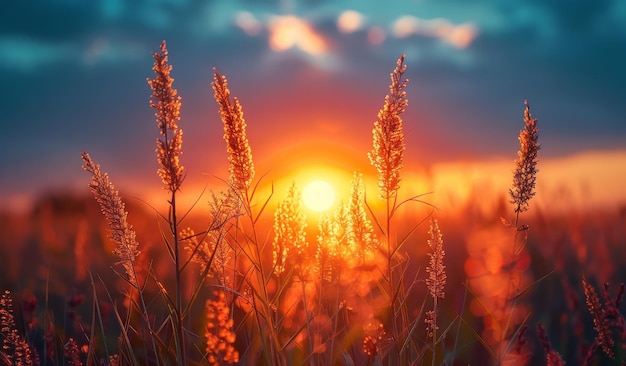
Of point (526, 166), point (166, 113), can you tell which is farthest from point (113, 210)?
point (526, 166)

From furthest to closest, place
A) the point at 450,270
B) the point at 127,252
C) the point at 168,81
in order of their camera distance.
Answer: the point at 450,270
the point at 127,252
the point at 168,81

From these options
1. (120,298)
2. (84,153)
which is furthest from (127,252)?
(120,298)

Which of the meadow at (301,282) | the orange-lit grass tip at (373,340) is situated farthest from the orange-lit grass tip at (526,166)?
the orange-lit grass tip at (373,340)

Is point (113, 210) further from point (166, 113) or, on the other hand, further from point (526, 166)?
point (526, 166)

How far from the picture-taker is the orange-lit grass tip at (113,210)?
321 cm

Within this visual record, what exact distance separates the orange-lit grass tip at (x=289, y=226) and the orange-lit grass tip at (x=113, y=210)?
2.59 feet

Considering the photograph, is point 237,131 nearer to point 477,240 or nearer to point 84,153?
point 84,153

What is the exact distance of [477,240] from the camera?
842cm

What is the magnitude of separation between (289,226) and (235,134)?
2.29ft

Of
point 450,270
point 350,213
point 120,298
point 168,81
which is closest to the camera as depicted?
point 168,81

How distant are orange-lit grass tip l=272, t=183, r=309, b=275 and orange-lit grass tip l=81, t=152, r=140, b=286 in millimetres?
791

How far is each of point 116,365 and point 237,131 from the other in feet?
5.47

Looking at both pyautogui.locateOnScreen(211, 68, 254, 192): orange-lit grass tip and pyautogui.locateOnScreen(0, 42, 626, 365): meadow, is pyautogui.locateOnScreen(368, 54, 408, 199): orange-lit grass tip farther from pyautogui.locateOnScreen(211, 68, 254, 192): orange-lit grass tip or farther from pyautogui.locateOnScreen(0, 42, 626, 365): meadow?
pyautogui.locateOnScreen(211, 68, 254, 192): orange-lit grass tip

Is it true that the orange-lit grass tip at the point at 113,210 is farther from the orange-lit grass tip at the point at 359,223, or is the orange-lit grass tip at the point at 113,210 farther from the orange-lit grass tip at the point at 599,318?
the orange-lit grass tip at the point at 599,318
